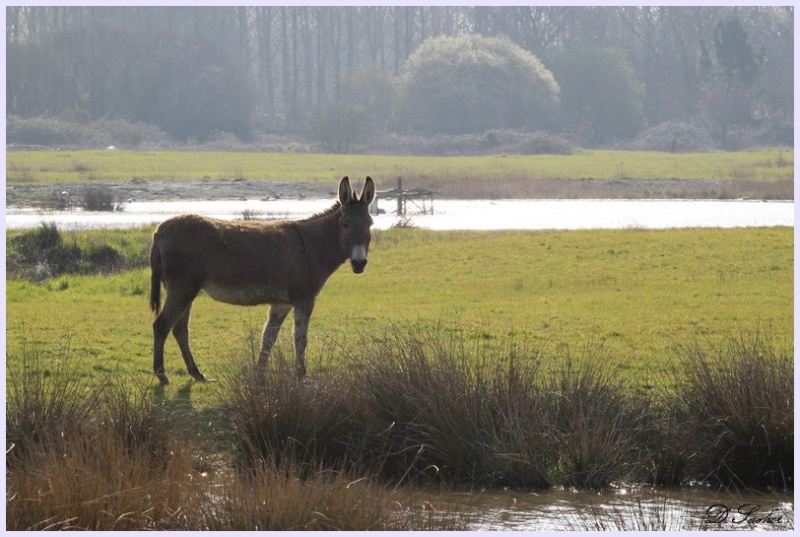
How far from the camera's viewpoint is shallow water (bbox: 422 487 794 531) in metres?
8.71

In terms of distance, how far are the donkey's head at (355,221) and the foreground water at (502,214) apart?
2037 cm

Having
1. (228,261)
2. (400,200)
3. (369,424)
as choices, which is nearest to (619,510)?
(369,424)

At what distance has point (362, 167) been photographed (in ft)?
228

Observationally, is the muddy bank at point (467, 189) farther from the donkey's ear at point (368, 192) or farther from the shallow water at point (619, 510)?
the shallow water at point (619, 510)

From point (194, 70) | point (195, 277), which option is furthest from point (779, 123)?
point (195, 277)

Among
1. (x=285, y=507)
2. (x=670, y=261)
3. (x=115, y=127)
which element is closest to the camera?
(x=285, y=507)

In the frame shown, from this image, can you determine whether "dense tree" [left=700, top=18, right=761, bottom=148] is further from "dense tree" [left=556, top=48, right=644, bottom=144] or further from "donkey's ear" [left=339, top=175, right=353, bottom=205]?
"donkey's ear" [left=339, top=175, right=353, bottom=205]

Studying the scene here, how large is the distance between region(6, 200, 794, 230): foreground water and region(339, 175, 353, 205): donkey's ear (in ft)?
66.9

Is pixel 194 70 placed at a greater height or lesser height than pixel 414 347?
greater

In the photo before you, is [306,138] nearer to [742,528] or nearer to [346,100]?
[346,100]

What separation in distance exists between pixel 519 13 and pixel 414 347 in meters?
115

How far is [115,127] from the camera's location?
297ft

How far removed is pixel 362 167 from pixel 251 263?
57.1 metres

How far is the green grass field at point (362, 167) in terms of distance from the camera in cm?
6053
